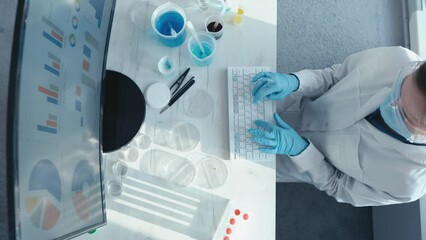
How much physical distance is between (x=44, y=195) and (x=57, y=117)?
6.1 inches

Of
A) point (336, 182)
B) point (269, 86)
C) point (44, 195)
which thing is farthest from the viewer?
point (336, 182)

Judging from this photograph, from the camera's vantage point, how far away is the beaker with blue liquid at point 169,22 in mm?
1005

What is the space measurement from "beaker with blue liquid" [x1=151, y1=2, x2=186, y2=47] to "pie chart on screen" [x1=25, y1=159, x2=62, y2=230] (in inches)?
20.6

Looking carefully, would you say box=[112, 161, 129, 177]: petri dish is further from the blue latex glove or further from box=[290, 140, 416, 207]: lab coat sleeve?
box=[290, 140, 416, 207]: lab coat sleeve

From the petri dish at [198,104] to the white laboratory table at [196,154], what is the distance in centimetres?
1

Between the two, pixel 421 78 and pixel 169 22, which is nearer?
pixel 421 78

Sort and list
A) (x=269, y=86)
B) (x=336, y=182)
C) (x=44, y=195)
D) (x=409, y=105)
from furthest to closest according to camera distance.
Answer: (x=336, y=182) → (x=269, y=86) → (x=409, y=105) → (x=44, y=195)

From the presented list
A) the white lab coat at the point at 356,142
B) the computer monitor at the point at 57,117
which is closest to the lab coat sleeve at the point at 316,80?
the white lab coat at the point at 356,142

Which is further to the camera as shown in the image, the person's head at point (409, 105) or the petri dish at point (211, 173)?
the petri dish at point (211, 173)

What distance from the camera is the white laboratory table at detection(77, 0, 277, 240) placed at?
96cm

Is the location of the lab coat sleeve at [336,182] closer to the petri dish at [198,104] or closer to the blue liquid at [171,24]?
the petri dish at [198,104]

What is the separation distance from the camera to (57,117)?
675 mm

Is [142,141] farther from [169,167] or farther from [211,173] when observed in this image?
[211,173]

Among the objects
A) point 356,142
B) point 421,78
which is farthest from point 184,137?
point 421,78
